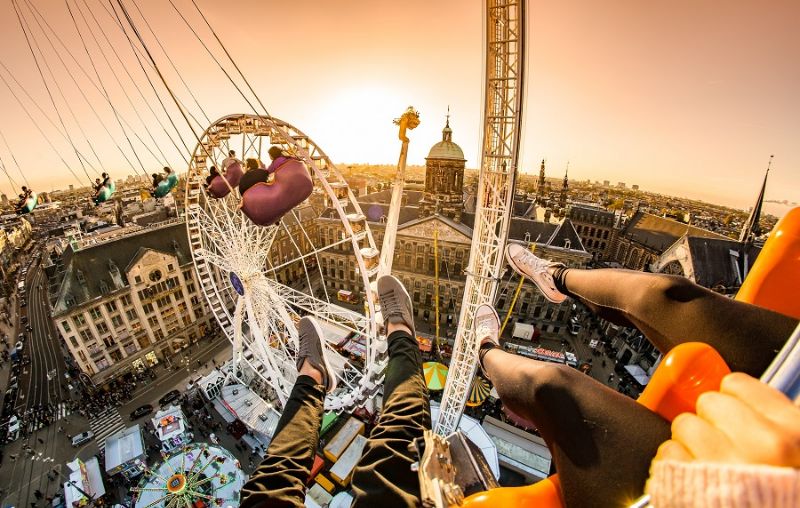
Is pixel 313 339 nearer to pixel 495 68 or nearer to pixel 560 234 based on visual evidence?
pixel 495 68

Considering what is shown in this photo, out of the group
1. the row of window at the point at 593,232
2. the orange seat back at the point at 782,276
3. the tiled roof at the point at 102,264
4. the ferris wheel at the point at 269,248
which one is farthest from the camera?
the row of window at the point at 593,232

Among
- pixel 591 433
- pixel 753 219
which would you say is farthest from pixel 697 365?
pixel 753 219

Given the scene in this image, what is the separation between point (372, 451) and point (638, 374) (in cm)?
2885

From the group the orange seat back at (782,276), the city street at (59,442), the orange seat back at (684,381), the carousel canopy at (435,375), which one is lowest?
the city street at (59,442)

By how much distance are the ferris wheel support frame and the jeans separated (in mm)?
7478

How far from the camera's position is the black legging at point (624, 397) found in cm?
203

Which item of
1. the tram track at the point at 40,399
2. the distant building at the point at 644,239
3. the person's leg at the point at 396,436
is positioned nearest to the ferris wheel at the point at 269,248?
the person's leg at the point at 396,436

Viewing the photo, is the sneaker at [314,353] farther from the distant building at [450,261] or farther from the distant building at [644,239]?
the distant building at [644,239]

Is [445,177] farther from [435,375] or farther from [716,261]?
[716,261]

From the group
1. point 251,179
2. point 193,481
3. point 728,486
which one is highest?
point 251,179

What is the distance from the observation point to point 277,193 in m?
7.57

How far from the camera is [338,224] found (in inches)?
1411

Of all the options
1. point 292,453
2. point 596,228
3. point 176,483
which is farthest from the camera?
point 596,228

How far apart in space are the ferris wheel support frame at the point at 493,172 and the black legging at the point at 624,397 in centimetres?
902
